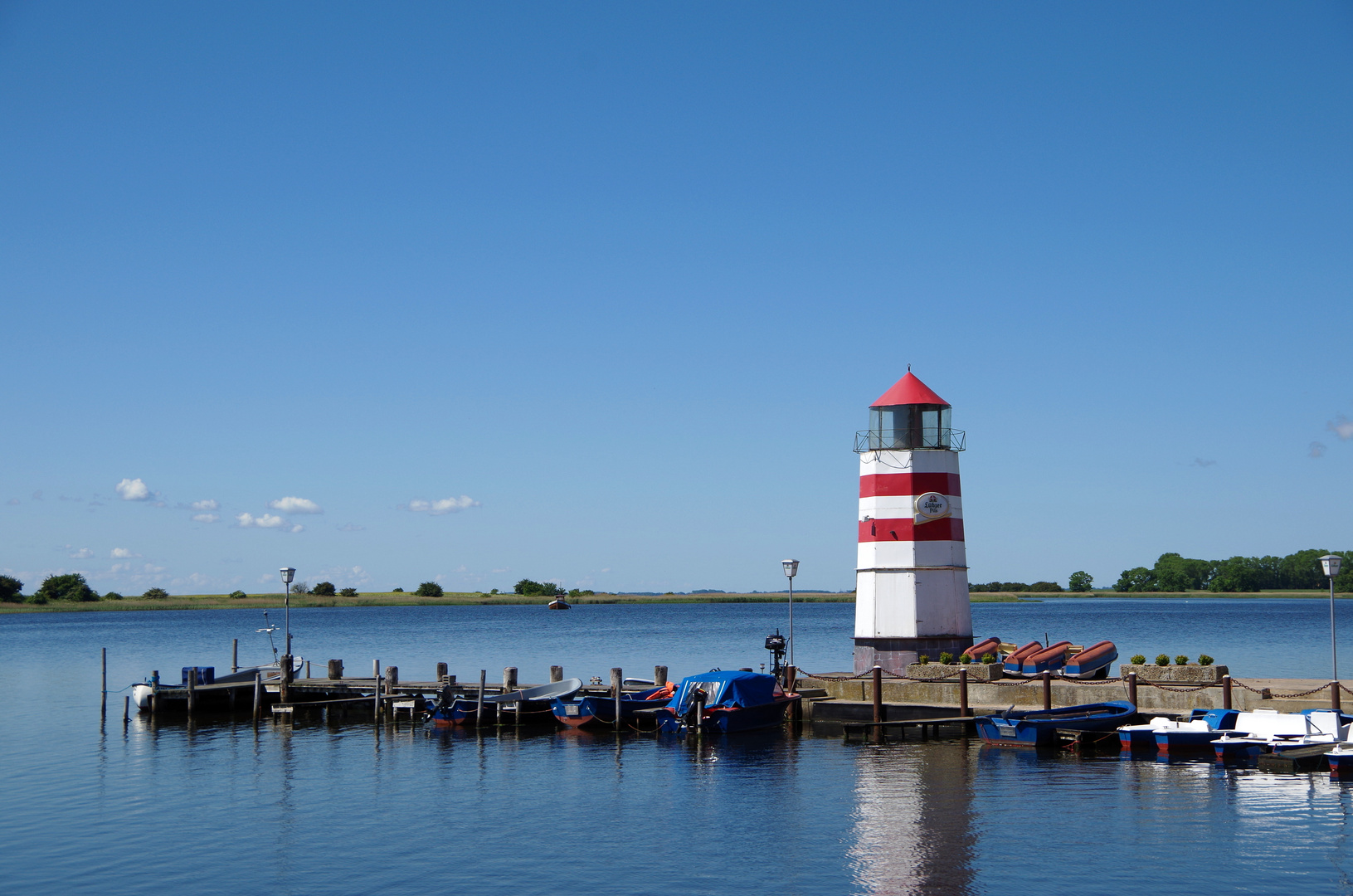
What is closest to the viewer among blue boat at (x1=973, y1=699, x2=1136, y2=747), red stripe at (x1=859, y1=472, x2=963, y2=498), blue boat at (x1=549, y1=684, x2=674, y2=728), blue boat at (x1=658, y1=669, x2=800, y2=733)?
blue boat at (x1=973, y1=699, x2=1136, y2=747)

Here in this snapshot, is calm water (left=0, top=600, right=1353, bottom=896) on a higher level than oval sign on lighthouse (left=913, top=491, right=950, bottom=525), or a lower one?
lower

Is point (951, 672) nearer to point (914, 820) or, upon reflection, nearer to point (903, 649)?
point (903, 649)

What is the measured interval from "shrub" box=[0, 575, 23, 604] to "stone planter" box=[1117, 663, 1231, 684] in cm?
18953

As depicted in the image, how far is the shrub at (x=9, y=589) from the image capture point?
181m

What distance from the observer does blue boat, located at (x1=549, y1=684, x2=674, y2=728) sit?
37.4m

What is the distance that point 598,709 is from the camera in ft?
123

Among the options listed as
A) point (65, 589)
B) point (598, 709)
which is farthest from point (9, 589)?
point (598, 709)

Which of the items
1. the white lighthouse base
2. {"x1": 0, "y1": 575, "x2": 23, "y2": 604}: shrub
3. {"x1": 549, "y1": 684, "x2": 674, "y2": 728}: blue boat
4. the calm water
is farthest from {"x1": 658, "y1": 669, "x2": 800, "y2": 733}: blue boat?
{"x1": 0, "y1": 575, "x2": 23, "y2": 604}: shrub

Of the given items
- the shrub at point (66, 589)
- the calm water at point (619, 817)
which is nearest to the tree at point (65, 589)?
the shrub at point (66, 589)

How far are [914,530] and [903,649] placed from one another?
367 cm

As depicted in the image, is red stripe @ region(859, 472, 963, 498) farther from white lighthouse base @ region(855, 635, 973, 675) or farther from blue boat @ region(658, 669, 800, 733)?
blue boat @ region(658, 669, 800, 733)

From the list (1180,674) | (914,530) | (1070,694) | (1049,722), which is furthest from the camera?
(914,530)

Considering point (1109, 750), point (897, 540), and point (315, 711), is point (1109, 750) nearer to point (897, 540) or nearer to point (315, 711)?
point (897, 540)

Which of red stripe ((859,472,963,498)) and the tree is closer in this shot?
red stripe ((859,472,963,498))
